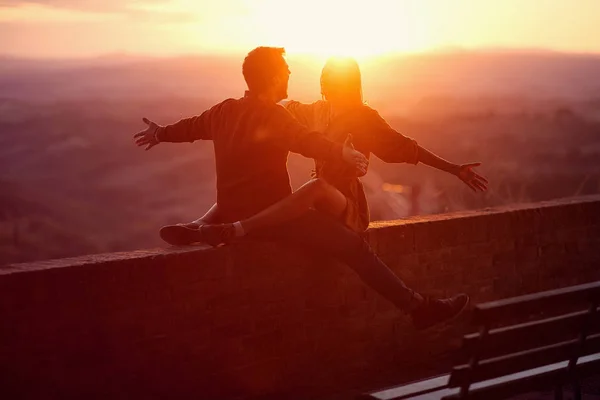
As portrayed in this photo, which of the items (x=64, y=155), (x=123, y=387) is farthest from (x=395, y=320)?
(x=64, y=155)

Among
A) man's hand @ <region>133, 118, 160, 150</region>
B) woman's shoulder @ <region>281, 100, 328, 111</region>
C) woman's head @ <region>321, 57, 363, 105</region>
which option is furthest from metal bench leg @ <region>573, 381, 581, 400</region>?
man's hand @ <region>133, 118, 160, 150</region>

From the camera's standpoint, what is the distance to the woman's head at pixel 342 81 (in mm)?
5711

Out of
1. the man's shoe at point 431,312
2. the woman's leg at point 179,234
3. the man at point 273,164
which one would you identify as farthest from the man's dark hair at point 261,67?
the man's shoe at point 431,312

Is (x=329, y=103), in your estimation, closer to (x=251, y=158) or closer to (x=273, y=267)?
(x=251, y=158)

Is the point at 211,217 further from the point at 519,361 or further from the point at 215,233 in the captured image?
the point at 519,361

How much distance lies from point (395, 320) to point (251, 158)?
1.56 m

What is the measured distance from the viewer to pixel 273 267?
18.4 feet

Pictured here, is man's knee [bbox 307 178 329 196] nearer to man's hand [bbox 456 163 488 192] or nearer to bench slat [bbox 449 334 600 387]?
man's hand [bbox 456 163 488 192]

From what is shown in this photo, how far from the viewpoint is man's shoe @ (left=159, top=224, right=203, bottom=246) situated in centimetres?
532

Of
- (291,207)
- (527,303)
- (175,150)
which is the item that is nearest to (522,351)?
(527,303)

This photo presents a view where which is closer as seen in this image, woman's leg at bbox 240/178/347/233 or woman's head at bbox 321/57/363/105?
woman's leg at bbox 240/178/347/233

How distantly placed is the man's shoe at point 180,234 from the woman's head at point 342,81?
1139 millimetres

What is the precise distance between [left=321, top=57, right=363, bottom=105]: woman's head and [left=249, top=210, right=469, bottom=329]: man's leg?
712mm

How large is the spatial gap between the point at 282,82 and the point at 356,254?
1023mm
